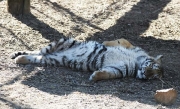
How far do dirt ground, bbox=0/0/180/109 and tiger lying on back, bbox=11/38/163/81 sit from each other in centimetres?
11

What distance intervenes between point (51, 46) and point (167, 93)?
1.82 metres

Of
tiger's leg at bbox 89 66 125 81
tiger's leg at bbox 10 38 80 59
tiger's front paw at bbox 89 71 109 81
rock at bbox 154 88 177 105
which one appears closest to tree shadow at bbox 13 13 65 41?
tiger's leg at bbox 10 38 80 59

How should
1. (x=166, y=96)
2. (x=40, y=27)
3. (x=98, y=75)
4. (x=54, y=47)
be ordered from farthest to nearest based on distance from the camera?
(x=40, y=27) → (x=54, y=47) → (x=98, y=75) → (x=166, y=96)

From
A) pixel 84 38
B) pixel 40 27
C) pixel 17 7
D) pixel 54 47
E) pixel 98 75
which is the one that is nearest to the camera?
pixel 98 75

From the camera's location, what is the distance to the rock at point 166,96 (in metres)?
3.92

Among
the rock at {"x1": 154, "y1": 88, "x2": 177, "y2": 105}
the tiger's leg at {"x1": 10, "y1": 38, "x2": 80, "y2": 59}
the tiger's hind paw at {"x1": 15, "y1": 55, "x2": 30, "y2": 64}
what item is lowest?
the rock at {"x1": 154, "y1": 88, "x2": 177, "y2": 105}

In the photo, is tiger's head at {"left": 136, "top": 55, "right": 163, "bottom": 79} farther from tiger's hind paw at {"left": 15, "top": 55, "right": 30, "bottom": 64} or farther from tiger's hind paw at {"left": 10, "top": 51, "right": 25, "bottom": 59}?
tiger's hind paw at {"left": 10, "top": 51, "right": 25, "bottom": 59}

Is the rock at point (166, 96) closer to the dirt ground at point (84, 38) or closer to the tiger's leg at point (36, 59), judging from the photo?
the dirt ground at point (84, 38)

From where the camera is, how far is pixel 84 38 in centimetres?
608

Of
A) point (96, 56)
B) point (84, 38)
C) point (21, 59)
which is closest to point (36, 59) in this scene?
point (21, 59)

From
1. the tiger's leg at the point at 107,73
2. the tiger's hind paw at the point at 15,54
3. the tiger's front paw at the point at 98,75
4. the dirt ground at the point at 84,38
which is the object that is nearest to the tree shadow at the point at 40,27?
the dirt ground at the point at 84,38

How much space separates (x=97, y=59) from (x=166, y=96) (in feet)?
4.31

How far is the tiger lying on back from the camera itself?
4.91 metres

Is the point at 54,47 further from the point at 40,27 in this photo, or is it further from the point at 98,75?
the point at 40,27
